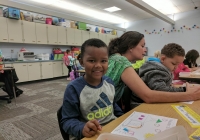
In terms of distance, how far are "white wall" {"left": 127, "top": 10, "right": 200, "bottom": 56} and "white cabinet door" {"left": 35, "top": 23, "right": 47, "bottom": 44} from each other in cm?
535

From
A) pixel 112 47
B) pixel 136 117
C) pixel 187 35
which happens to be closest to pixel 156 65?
pixel 112 47

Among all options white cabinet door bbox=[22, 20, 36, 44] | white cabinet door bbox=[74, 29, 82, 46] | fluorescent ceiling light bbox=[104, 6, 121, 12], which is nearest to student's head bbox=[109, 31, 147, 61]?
white cabinet door bbox=[22, 20, 36, 44]

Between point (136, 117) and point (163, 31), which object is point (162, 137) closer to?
point (136, 117)

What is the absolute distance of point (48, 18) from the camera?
239 inches

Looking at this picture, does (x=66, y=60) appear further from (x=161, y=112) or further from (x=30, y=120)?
(x=161, y=112)

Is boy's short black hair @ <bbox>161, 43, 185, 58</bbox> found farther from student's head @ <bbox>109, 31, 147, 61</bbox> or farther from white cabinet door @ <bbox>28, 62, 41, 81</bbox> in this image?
white cabinet door @ <bbox>28, 62, 41, 81</bbox>

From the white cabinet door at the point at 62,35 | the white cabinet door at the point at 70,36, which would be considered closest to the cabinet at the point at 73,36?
the white cabinet door at the point at 70,36

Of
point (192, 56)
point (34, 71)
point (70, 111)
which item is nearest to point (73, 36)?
point (34, 71)

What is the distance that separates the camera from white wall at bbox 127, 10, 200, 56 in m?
7.27

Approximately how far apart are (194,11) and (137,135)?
8.47 m

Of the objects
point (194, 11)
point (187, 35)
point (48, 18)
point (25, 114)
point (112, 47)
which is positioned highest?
point (194, 11)

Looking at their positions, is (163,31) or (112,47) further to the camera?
(163,31)

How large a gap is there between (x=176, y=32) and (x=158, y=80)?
7871 millimetres

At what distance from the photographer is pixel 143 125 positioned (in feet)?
2.02
